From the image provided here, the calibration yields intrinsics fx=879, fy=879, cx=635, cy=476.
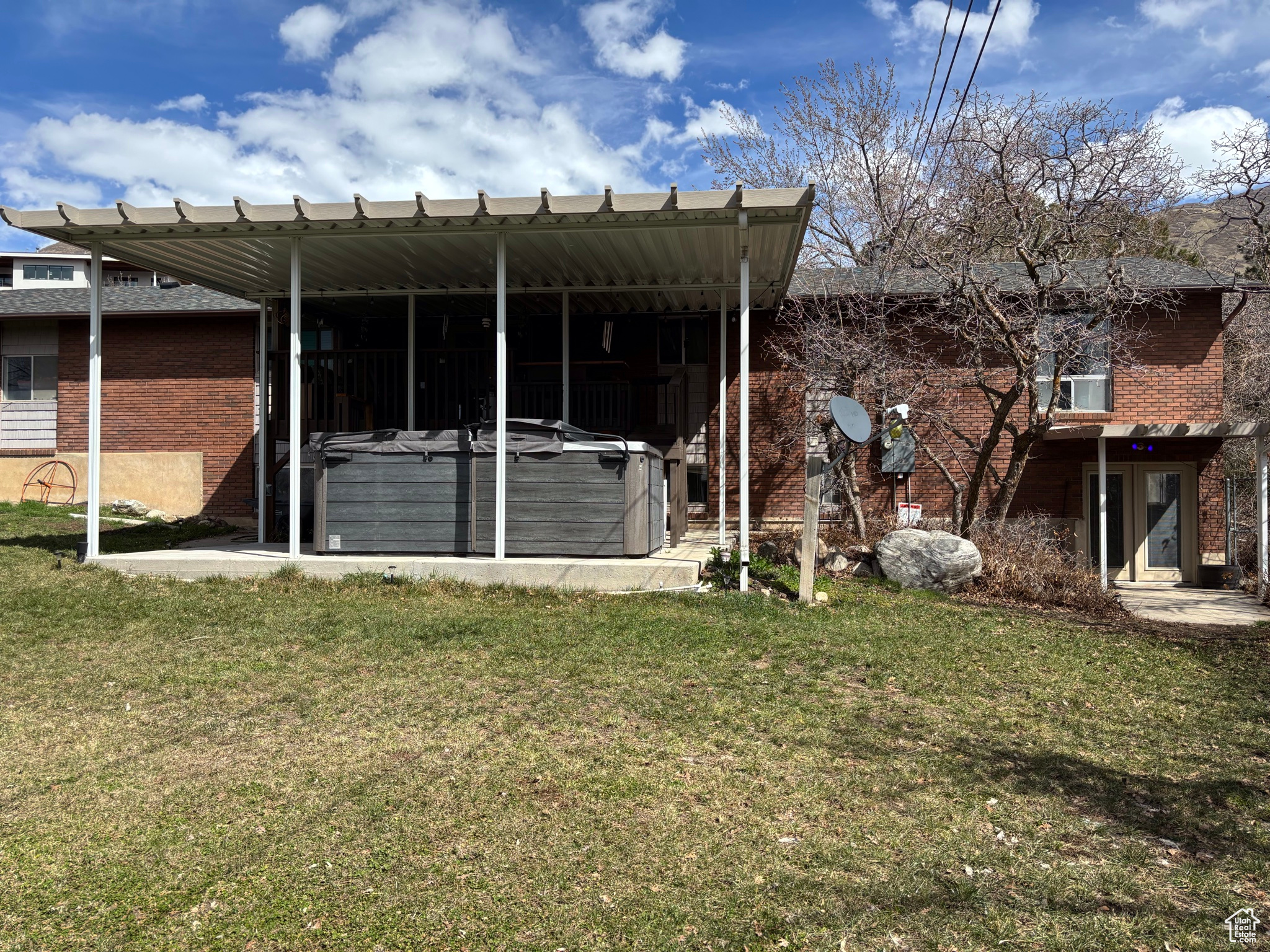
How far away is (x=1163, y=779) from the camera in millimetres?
4207

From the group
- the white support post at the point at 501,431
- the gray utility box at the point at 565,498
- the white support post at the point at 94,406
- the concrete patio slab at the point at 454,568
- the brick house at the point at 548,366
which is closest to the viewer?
the concrete patio slab at the point at 454,568

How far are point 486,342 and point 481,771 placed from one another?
1011cm

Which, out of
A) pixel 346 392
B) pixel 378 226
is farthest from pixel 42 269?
pixel 378 226

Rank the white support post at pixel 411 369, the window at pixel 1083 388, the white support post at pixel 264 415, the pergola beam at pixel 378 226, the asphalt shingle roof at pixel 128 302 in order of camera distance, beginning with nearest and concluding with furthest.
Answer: the pergola beam at pixel 378 226, the white support post at pixel 264 415, the white support post at pixel 411 369, the window at pixel 1083 388, the asphalt shingle roof at pixel 128 302

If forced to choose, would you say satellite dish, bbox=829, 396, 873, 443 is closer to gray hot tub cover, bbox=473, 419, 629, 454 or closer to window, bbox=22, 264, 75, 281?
gray hot tub cover, bbox=473, 419, 629, 454

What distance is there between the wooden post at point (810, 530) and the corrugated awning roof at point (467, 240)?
2.30 meters

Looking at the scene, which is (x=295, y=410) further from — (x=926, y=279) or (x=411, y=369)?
(x=926, y=279)

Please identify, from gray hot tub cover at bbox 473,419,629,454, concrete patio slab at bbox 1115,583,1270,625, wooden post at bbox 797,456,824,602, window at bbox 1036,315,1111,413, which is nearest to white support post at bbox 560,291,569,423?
gray hot tub cover at bbox 473,419,629,454

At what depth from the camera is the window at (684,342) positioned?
1380cm

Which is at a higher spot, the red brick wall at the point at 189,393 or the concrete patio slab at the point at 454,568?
the red brick wall at the point at 189,393

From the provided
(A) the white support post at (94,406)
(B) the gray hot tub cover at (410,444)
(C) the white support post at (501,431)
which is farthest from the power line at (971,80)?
(A) the white support post at (94,406)

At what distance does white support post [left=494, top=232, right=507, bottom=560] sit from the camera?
848 cm

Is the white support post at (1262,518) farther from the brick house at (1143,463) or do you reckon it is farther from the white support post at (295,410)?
the white support post at (295,410)
